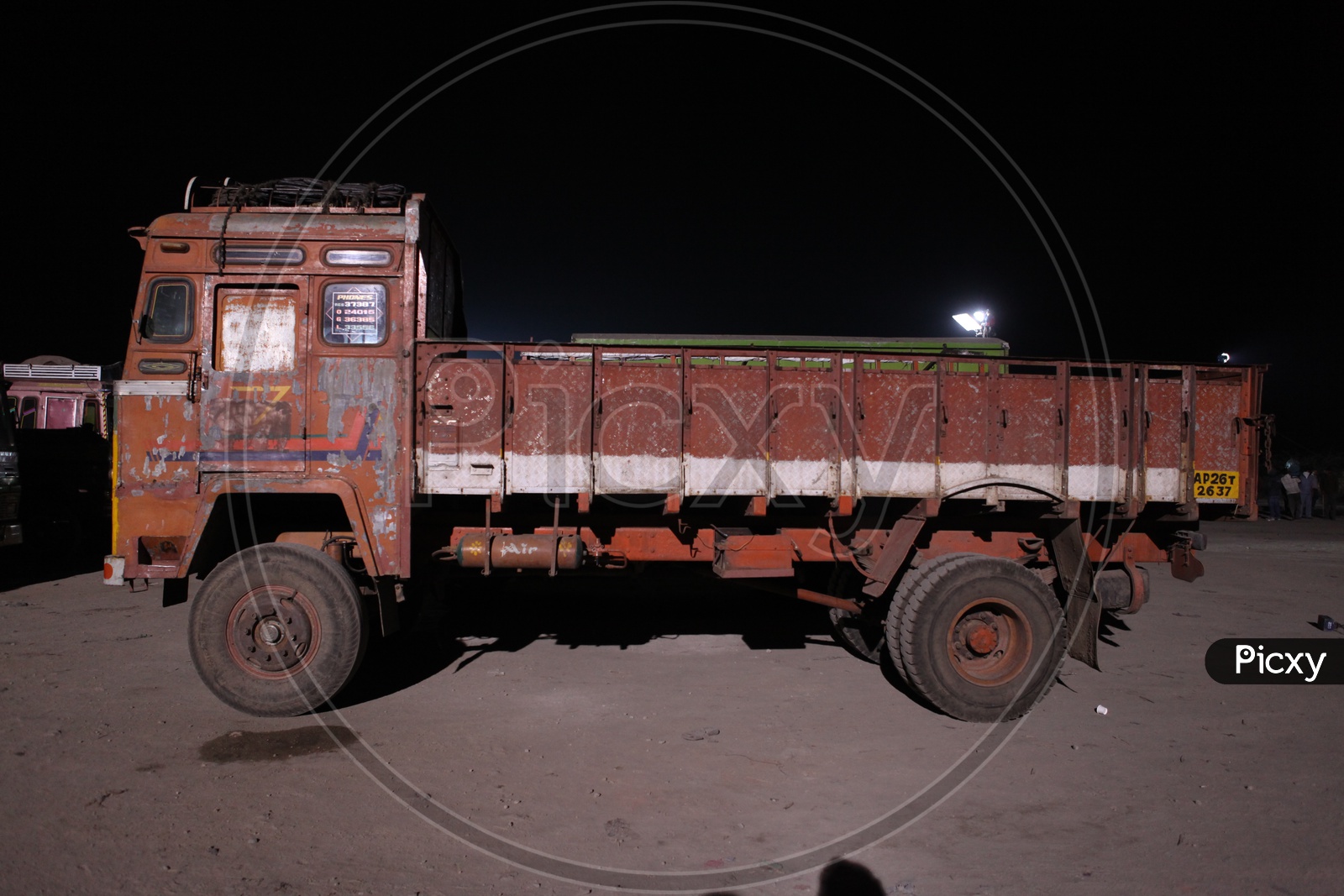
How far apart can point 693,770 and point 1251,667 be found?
215 inches

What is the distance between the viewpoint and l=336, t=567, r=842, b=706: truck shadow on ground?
665 cm

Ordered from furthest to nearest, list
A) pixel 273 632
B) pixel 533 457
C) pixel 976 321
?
pixel 976 321 < pixel 533 457 < pixel 273 632

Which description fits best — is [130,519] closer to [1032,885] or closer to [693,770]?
[693,770]

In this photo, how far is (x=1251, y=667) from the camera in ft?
21.4

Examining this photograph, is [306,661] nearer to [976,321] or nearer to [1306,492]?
[976,321]

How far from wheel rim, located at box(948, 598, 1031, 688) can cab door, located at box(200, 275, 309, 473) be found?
201 inches

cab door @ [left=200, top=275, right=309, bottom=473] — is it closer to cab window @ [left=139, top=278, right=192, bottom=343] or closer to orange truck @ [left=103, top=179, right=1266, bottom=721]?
orange truck @ [left=103, top=179, right=1266, bottom=721]

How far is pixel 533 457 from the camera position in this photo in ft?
17.7

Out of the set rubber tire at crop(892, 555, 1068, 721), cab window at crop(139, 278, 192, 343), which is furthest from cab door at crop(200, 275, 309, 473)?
rubber tire at crop(892, 555, 1068, 721)

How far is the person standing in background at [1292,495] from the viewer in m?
21.8

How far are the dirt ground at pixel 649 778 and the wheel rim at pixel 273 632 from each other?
43cm

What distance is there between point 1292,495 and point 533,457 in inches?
1026

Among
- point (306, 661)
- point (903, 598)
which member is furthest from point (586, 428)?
point (903, 598)

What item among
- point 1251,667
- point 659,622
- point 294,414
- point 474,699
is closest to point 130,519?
point 294,414
